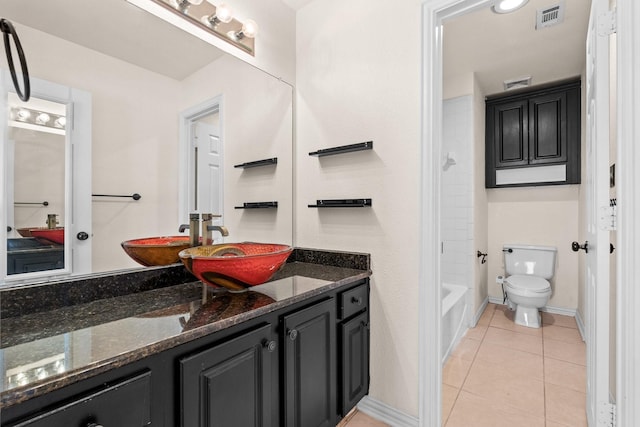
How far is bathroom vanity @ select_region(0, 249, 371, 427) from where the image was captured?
0.70 metres

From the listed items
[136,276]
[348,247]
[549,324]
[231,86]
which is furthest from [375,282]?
[549,324]

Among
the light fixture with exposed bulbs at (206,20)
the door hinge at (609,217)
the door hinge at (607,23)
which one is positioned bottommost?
the door hinge at (609,217)

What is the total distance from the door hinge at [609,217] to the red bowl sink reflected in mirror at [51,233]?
2056 millimetres

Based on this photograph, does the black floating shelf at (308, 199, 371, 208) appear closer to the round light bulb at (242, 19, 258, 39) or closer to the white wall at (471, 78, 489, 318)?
the round light bulb at (242, 19, 258, 39)

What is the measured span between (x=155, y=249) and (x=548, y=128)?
12.6ft

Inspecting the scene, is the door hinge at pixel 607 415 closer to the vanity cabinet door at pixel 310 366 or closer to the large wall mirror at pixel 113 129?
the vanity cabinet door at pixel 310 366

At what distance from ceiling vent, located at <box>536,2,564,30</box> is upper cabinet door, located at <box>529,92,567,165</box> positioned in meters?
1.27

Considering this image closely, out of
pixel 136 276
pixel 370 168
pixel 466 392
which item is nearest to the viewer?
pixel 136 276

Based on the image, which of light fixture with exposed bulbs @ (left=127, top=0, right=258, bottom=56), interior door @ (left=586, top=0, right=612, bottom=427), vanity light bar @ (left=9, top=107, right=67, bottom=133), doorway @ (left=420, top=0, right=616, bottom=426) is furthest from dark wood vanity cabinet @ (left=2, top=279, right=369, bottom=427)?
light fixture with exposed bulbs @ (left=127, top=0, right=258, bottom=56)

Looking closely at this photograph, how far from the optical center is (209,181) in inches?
65.2

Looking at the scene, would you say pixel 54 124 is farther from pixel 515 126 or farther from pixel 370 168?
pixel 515 126

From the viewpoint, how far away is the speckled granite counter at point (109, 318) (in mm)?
683

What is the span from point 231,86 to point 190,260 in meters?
1.05

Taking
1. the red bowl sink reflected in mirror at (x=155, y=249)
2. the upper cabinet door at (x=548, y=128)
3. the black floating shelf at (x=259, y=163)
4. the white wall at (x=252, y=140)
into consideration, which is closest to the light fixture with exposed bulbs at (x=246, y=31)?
the white wall at (x=252, y=140)
